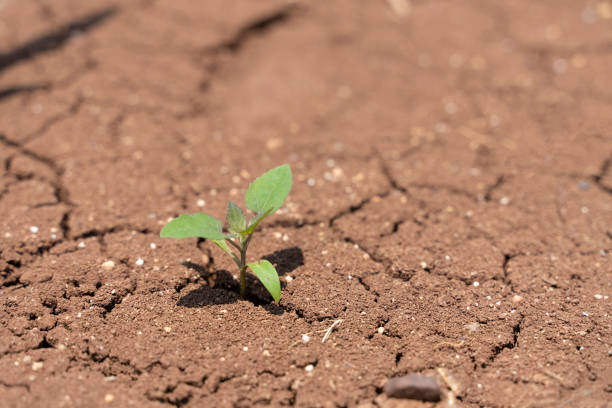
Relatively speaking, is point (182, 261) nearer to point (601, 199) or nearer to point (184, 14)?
point (601, 199)

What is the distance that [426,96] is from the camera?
10.2 feet

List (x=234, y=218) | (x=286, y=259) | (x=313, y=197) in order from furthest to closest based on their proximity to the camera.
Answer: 1. (x=313, y=197)
2. (x=286, y=259)
3. (x=234, y=218)

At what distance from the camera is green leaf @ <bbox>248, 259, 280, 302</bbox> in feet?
5.64

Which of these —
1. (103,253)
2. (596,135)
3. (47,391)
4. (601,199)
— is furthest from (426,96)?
(47,391)

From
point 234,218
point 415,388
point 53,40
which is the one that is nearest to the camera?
point 415,388

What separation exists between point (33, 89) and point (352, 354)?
92.1 inches

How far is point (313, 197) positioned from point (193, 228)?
2.65 ft

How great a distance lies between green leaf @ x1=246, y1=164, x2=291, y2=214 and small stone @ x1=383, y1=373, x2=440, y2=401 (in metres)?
0.71

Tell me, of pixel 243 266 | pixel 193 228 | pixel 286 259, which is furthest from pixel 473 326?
pixel 193 228

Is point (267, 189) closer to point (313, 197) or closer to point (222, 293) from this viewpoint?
point (222, 293)

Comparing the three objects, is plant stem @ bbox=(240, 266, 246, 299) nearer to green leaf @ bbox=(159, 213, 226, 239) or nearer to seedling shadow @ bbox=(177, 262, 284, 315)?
seedling shadow @ bbox=(177, 262, 284, 315)

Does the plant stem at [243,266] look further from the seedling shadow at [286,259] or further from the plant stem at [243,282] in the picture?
the seedling shadow at [286,259]

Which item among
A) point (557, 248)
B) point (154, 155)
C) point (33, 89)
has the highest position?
point (33, 89)

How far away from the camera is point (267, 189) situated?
1.82m
